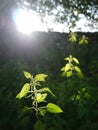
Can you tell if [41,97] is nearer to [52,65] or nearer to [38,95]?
[38,95]

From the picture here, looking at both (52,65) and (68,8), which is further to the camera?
(68,8)

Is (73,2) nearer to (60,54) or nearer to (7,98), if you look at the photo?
(60,54)

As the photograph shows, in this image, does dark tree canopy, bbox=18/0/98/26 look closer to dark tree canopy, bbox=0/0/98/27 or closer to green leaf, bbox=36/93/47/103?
dark tree canopy, bbox=0/0/98/27

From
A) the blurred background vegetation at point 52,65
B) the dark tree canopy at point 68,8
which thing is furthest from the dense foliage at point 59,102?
the dark tree canopy at point 68,8

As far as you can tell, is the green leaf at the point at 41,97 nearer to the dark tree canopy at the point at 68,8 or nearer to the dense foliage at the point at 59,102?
the dense foliage at the point at 59,102

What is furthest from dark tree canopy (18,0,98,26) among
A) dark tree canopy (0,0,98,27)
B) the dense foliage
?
the dense foliage

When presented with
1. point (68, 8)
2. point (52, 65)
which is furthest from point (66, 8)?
point (52, 65)

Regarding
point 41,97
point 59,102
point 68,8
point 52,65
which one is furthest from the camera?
point 68,8

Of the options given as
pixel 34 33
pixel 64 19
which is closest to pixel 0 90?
pixel 34 33

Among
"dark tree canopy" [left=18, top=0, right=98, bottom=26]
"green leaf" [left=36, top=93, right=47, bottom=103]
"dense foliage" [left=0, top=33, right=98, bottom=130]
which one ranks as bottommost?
"dense foliage" [left=0, top=33, right=98, bottom=130]

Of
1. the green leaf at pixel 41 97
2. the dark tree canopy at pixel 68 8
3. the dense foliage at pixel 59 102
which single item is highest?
the dark tree canopy at pixel 68 8

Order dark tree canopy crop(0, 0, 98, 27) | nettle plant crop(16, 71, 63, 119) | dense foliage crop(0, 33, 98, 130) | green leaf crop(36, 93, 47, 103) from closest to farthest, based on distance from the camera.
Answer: nettle plant crop(16, 71, 63, 119) → green leaf crop(36, 93, 47, 103) → dense foliage crop(0, 33, 98, 130) → dark tree canopy crop(0, 0, 98, 27)

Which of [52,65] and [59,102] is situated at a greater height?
[52,65]

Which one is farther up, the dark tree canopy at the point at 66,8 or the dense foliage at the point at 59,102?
the dark tree canopy at the point at 66,8
